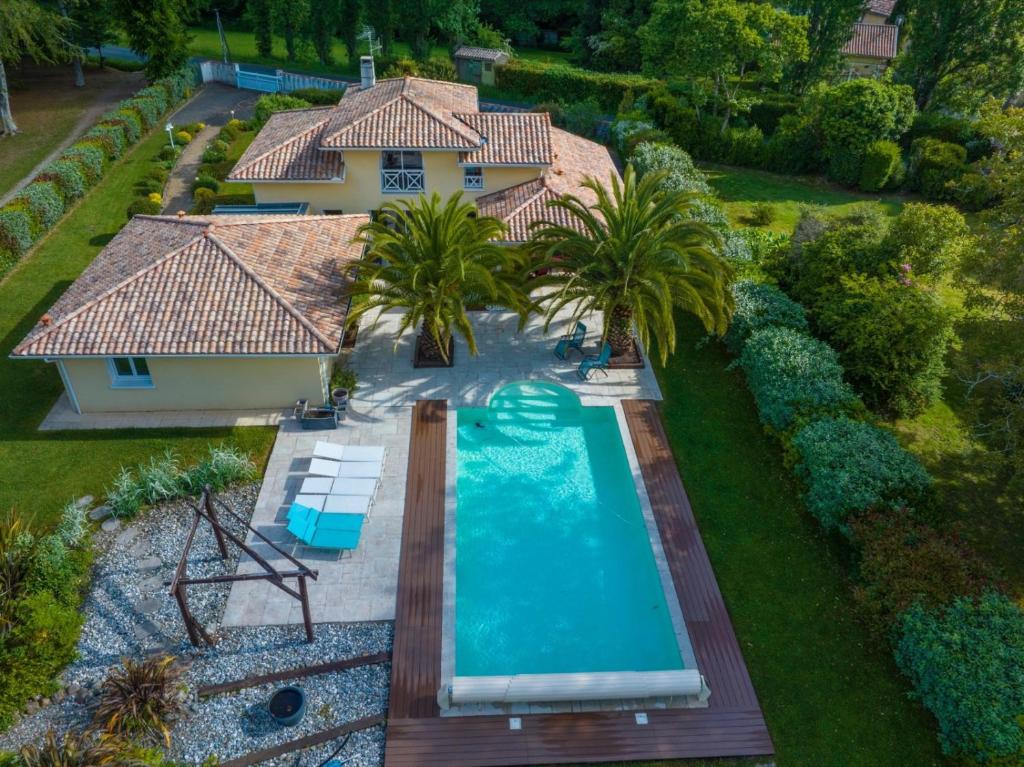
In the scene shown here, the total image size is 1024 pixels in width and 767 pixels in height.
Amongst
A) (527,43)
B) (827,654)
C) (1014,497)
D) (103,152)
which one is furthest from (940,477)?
(527,43)

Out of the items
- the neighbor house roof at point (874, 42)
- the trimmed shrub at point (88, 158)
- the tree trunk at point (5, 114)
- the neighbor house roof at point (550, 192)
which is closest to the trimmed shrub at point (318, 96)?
the trimmed shrub at point (88, 158)

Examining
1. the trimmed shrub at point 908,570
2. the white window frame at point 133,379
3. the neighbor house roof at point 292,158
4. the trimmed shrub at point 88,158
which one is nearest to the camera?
the trimmed shrub at point 908,570

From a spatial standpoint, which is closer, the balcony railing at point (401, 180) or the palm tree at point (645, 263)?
the palm tree at point (645, 263)

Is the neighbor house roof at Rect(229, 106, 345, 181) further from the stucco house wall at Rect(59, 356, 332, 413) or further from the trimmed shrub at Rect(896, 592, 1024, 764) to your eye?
the trimmed shrub at Rect(896, 592, 1024, 764)

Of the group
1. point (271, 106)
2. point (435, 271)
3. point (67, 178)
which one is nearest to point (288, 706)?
point (435, 271)

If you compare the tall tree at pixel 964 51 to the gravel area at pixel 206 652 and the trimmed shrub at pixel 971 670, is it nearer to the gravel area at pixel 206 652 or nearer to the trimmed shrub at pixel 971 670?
the trimmed shrub at pixel 971 670

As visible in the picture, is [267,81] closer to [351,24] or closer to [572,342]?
[351,24]
